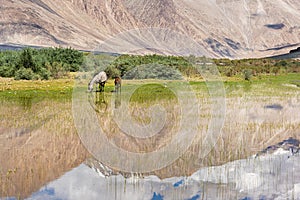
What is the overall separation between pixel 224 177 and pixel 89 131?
3.38 metres

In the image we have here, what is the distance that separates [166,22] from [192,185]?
108m

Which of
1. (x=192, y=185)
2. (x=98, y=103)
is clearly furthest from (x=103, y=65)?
(x=192, y=185)

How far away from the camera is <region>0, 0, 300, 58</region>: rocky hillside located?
92000 mm

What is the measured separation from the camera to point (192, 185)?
19.6 ft

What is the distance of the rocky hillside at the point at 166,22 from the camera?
9200 cm

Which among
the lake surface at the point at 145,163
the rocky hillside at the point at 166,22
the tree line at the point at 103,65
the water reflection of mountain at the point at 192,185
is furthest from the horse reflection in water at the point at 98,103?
the rocky hillside at the point at 166,22

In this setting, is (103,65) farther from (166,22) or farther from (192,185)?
(166,22)

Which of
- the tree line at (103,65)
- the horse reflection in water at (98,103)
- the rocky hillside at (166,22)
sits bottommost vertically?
the horse reflection in water at (98,103)

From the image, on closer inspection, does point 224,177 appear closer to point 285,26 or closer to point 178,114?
point 178,114

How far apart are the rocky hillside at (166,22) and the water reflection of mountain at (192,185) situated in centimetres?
8585

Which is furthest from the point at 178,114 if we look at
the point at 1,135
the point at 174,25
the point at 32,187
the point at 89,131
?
the point at 174,25

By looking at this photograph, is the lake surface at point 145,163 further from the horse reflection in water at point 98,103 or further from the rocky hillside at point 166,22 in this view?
the rocky hillside at point 166,22

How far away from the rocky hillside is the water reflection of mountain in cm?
8585

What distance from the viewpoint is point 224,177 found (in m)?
6.36
